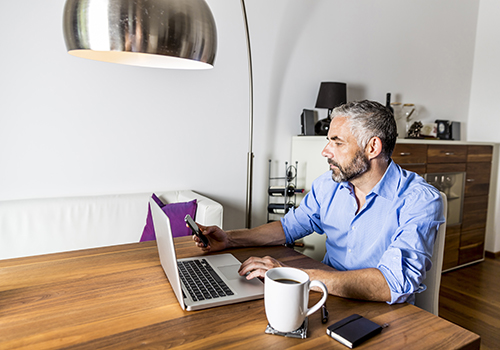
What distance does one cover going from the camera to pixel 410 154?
2938 millimetres

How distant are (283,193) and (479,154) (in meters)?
2.06

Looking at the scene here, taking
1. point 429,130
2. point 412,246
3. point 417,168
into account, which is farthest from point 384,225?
point 429,130

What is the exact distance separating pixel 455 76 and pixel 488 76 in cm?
34

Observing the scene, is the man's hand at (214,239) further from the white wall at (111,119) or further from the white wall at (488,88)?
the white wall at (488,88)

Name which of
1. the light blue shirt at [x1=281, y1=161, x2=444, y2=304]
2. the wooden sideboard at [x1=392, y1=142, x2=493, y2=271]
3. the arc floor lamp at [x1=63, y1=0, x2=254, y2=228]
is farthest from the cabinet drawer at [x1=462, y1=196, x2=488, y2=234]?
the arc floor lamp at [x1=63, y1=0, x2=254, y2=228]

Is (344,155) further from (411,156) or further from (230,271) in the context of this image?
(411,156)

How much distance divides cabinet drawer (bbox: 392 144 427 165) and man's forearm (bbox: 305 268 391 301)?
1.97 meters

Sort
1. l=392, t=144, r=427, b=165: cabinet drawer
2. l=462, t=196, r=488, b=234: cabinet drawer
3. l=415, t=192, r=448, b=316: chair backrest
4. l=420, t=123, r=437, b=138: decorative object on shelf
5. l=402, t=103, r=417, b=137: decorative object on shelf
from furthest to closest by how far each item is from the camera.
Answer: l=420, t=123, r=437, b=138: decorative object on shelf, l=402, t=103, r=417, b=137: decorative object on shelf, l=462, t=196, r=488, b=234: cabinet drawer, l=392, t=144, r=427, b=165: cabinet drawer, l=415, t=192, r=448, b=316: chair backrest

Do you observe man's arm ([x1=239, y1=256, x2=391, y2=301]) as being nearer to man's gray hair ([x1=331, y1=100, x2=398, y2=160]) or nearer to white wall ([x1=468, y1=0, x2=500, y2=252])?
man's gray hair ([x1=331, y1=100, x2=398, y2=160])

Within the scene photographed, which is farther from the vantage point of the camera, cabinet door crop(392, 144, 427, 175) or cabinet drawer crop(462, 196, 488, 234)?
cabinet drawer crop(462, 196, 488, 234)

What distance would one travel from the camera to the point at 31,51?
218 centimetres

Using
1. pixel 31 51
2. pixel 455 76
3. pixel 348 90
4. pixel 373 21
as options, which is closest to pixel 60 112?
pixel 31 51

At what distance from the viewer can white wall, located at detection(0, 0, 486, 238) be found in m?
2.20

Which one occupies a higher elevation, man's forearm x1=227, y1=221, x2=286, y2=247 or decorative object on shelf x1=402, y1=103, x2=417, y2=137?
decorative object on shelf x1=402, y1=103, x2=417, y2=137
